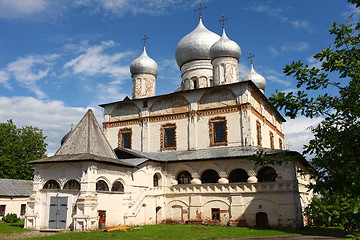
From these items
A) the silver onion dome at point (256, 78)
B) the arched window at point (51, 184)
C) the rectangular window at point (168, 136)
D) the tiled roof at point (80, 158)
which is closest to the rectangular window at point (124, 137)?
the rectangular window at point (168, 136)

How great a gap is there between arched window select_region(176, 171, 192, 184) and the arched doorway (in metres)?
4.54

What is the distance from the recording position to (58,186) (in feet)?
51.2

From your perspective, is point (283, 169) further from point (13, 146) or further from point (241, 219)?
point (13, 146)

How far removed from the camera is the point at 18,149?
30688 mm

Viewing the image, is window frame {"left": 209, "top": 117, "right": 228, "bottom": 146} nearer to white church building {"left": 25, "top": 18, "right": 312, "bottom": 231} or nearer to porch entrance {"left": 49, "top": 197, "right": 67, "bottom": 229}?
white church building {"left": 25, "top": 18, "right": 312, "bottom": 231}

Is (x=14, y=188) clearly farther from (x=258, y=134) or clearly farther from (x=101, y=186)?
(x=258, y=134)

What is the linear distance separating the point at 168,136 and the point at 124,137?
140 inches

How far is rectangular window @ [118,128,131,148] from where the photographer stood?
932 inches

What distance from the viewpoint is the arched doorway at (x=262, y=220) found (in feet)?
55.6

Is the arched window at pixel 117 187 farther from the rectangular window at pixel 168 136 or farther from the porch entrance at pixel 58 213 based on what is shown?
the rectangular window at pixel 168 136

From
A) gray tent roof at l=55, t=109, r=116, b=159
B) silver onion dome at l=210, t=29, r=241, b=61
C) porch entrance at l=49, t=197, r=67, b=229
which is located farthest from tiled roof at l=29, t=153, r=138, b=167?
silver onion dome at l=210, t=29, r=241, b=61

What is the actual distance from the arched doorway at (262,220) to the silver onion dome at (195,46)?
1327 centimetres

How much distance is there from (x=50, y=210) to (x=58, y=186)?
112cm

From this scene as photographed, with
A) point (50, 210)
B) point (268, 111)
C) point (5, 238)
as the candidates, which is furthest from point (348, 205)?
point (268, 111)
